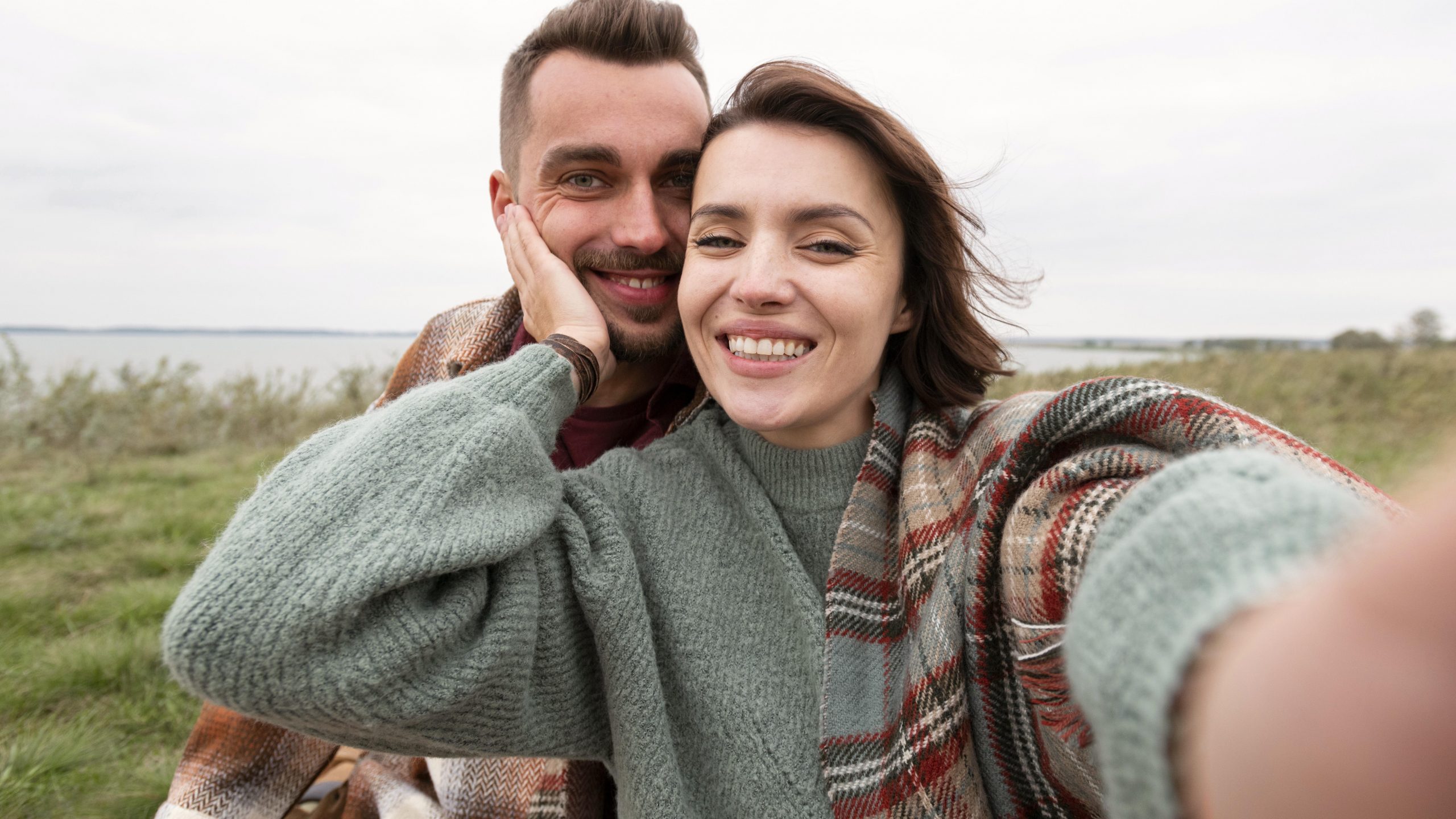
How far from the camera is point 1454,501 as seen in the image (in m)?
0.43

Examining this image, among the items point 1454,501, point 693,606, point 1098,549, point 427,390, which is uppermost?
point 1454,501

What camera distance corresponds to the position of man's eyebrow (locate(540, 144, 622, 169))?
2361 mm

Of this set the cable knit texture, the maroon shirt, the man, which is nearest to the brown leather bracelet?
the cable knit texture

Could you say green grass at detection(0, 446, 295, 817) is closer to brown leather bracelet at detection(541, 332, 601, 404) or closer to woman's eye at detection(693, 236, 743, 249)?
brown leather bracelet at detection(541, 332, 601, 404)

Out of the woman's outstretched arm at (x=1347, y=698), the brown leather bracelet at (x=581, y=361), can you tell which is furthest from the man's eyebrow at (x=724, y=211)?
the woman's outstretched arm at (x=1347, y=698)

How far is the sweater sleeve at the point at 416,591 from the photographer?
3.86 feet

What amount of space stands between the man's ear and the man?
0.34ft

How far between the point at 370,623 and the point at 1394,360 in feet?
40.7

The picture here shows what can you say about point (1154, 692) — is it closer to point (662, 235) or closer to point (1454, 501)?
point (1454, 501)

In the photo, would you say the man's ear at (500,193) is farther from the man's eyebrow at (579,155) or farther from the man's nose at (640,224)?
the man's nose at (640,224)

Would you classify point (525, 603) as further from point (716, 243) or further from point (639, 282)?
point (639, 282)

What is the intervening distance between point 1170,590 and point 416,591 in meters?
1.13

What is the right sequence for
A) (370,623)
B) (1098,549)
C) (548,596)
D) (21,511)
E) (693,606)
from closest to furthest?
(1098,549) → (370,623) → (548,596) → (693,606) → (21,511)

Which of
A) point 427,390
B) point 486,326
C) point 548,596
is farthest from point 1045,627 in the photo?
point 486,326
